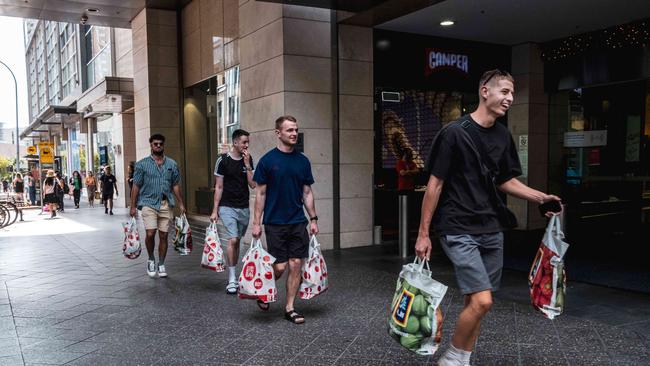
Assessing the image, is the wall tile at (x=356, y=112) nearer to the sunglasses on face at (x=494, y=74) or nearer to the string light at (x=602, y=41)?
the string light at (x=602, y=41)

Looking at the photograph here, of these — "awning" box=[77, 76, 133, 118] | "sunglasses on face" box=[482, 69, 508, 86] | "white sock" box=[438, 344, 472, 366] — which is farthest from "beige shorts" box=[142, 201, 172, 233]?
"awning" box=[77, 76, 133, 118]

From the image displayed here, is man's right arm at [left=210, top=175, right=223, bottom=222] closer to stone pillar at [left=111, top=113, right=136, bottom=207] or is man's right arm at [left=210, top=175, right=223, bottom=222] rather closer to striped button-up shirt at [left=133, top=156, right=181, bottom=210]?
striped button-up shirt at [left=133, top=156, right=181, bottom=210]

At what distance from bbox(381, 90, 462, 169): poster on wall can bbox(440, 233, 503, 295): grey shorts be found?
22.6ft

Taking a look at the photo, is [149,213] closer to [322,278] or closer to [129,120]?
[322,278]

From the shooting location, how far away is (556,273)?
3.25m

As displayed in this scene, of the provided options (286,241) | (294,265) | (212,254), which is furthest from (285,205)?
(212,254)

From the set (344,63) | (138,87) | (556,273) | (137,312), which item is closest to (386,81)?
(344,63)

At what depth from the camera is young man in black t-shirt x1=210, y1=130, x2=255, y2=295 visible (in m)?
5.94

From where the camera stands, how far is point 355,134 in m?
8.93

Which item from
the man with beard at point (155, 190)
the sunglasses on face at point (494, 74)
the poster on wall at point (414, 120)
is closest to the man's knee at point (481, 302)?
the sunglasses on face at point (494, 74)

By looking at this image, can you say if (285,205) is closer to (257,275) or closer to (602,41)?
(257,275)

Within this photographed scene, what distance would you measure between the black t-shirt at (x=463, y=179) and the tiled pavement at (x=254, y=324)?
3.81 ft

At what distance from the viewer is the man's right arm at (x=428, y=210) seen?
319 cm

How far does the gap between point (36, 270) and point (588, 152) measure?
9.89 m
